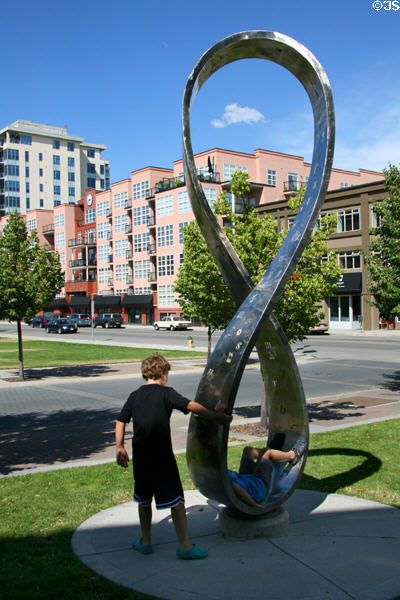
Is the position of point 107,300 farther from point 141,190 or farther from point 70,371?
point 70,371

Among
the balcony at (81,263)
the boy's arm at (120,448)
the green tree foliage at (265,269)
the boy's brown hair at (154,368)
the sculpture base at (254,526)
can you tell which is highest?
the balcony at (81,263)

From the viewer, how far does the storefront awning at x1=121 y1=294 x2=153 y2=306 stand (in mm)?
63844

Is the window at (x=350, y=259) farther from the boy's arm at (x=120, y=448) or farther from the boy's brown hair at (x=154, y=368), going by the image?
the boy's arm at (x=120, y=448)

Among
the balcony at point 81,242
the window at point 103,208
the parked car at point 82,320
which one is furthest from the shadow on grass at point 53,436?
the balcony at point 81,242

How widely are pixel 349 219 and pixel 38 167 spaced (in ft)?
254

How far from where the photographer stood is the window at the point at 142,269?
66.1 meters

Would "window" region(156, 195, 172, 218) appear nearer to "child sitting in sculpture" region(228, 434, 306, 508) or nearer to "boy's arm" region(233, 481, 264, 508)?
"child sitting in sculpture" region(228, 434, 306, 508)

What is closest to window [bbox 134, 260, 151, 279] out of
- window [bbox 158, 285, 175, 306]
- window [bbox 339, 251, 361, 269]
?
window [bbox 158, 285, 175, 306]

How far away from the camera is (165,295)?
61.9 meters

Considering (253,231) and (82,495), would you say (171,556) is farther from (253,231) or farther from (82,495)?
(253,231)

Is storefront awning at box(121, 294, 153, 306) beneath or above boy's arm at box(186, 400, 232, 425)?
above

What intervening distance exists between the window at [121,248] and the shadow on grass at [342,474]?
204 ft

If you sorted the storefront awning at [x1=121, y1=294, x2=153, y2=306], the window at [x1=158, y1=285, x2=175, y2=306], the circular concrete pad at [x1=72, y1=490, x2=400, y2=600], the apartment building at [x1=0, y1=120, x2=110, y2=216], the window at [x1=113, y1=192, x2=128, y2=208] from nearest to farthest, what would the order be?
1. the circular concrete pad at [x1=72, y1=490, x2=400, y2=600]
2. the window at [x1=158, y1=285, x2=175, y2=306]
3. the storefront awning at [x1=121, y1=294, x2=153, y2=306]
4. the window at [x1=113, y1=192, x2=128, y2=208]
5. the apartment building at [x1=0, y1=120, x2=110, y2=216]

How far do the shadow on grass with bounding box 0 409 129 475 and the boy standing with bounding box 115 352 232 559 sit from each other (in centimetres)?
401
